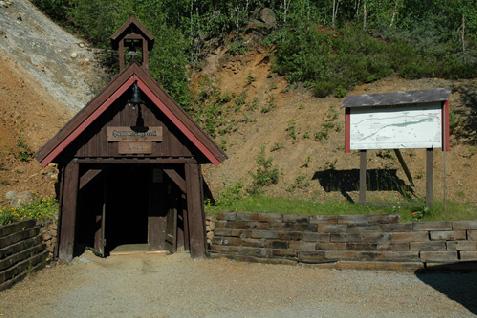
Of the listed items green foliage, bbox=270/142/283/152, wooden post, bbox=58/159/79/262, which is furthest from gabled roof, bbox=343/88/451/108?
wooden post, bbox=58/159/79/262

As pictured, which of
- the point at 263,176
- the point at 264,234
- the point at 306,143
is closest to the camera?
the point at 264,234

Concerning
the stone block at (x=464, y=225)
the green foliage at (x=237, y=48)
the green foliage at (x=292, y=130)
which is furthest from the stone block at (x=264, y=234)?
the green foliage at (x=237, y=48)

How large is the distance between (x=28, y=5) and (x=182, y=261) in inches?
1055

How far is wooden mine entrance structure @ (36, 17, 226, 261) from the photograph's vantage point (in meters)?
12.1

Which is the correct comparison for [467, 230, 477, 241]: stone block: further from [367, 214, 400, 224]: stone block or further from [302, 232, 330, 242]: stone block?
[302, 232, 330, 242]: stone block

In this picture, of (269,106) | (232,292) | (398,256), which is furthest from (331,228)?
(269,106)

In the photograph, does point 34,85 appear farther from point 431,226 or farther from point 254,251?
point 431,226

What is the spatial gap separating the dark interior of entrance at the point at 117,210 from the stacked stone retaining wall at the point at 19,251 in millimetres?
1441

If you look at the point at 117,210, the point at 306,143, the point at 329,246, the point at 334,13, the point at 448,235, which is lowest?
the point at 329,246

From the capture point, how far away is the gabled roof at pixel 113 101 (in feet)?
39.1

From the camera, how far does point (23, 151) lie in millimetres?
19188

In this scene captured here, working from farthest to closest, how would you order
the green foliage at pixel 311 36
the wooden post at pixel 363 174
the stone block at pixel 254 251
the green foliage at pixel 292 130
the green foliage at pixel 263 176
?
1. the green foliage at pixel 311 36
2. the green foliage at pixel 292 130
3. the green foliage at pixel 263 176
4. the wooden post at pixel 363 174
5. the stone block at pixel 254 251

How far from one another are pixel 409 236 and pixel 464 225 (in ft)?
3.87

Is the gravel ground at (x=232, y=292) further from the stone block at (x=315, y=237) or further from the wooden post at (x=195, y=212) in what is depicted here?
the stone block at (x=315, y=237)
